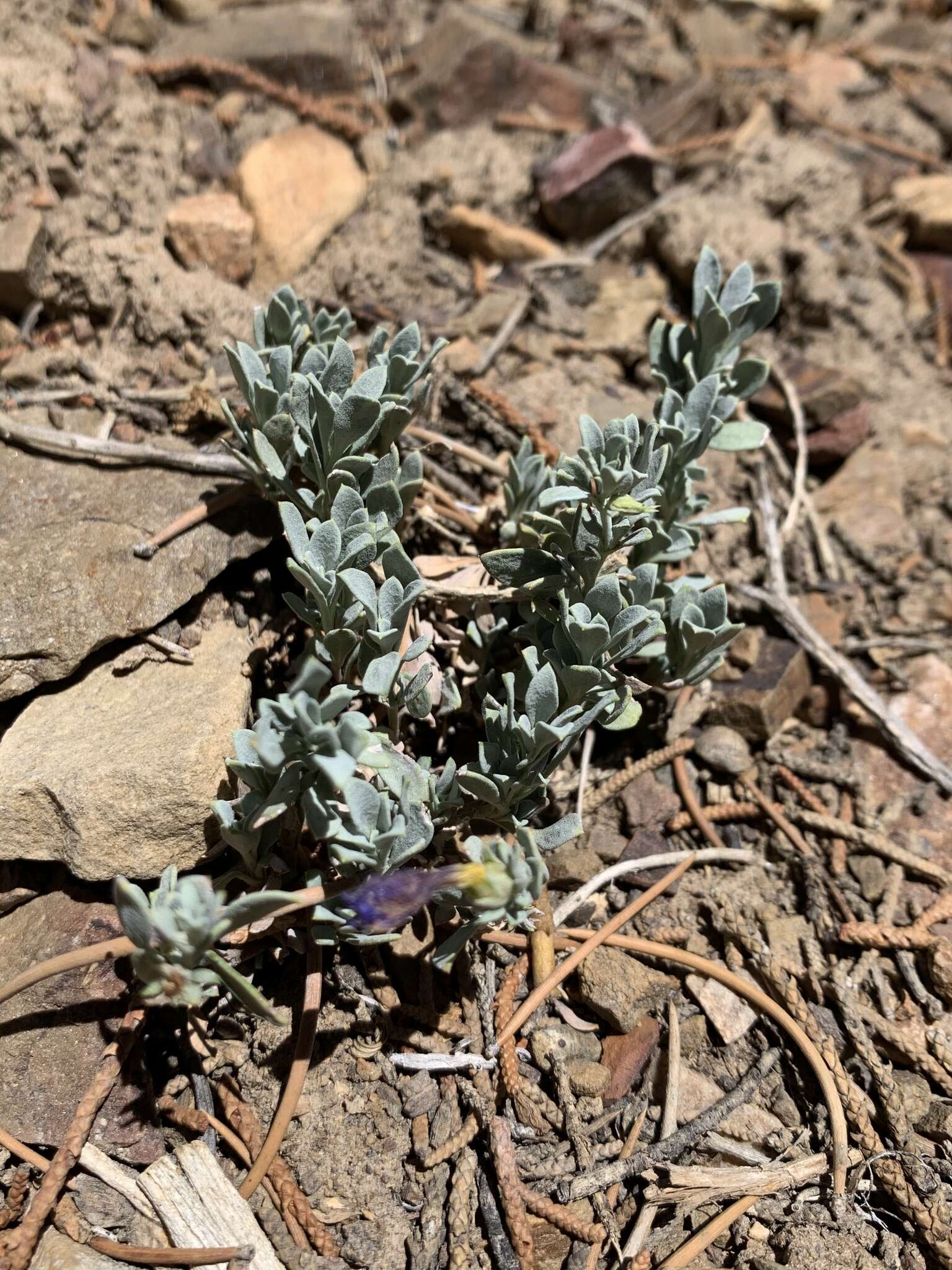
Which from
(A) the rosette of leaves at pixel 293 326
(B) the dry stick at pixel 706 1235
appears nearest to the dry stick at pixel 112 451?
(A) the rosette of leaves at pixel 293 326

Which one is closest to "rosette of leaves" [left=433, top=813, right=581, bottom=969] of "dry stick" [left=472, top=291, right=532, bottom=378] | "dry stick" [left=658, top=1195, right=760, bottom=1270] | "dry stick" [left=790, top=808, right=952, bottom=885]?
→ "dry stick" [left=658, top=1195, right=760, bottom=1270]

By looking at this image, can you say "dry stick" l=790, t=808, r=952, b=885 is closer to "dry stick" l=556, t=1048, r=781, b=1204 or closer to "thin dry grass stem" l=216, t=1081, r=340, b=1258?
"dry stick" l=556, t=1048, r=781, b=1204

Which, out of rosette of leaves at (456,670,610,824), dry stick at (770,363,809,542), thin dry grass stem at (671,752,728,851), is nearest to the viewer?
rosette of leaves at (456,670,610,824)

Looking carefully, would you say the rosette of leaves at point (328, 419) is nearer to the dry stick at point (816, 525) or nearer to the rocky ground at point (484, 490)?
the rocky ground at point (484, 490)

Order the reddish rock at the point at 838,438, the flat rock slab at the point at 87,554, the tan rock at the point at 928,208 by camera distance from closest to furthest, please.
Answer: the flat rock slab at the point at 87,554 → the reddish rock at the point at 838,438 → the tan rock at the point at 928,208

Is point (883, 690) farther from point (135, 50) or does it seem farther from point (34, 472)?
point (135, 50)

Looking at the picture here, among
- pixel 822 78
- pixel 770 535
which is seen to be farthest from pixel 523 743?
pixel 822 78
